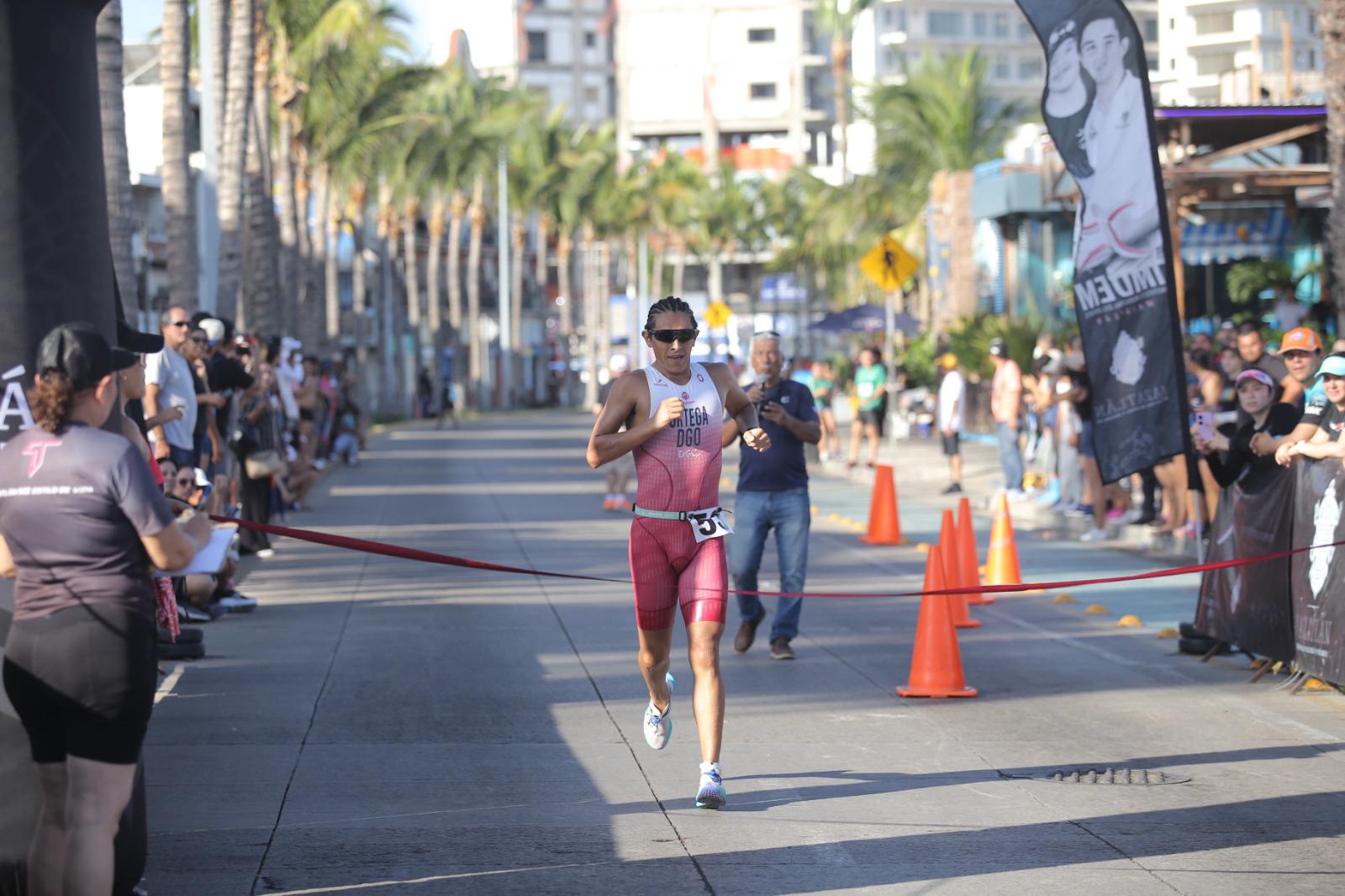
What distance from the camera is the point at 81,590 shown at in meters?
4.90

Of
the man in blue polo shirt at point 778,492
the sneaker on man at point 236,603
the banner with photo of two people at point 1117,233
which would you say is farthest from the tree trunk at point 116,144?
the banner with photo of two people at point 1117,233

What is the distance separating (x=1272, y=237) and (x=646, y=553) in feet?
99.1

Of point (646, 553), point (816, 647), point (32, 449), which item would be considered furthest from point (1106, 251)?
point (32, 449)

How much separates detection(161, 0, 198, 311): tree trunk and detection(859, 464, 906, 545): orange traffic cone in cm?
961

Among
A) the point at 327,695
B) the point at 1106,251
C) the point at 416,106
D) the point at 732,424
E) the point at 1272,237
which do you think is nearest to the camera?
the point at 732,424

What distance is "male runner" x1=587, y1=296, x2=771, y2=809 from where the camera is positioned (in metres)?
7.26

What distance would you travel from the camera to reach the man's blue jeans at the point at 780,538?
1104 cm

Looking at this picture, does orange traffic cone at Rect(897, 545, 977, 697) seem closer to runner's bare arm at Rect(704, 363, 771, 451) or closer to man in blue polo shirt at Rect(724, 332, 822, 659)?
man in blue polo shirt at Rect(724, 332, 822, 659)

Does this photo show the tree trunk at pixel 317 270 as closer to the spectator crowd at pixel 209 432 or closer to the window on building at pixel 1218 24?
the spectator crowd at pixel 209 432

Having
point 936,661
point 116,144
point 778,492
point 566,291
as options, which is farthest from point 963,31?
point 936,661

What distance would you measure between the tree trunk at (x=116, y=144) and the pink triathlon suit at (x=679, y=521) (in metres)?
8.37

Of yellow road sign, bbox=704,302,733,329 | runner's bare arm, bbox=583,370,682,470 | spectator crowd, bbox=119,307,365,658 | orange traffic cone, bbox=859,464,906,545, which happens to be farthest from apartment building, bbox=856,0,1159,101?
runner's bare arm, bbox=583,370,682,470

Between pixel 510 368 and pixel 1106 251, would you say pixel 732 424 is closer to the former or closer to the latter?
pixel 1106 251

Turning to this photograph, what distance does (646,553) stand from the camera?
745cm
